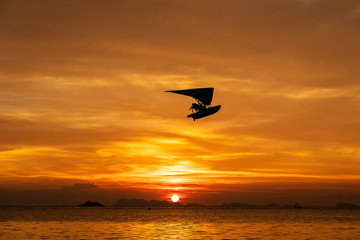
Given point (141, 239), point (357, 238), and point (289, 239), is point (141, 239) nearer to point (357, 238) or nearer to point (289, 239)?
point (289, 239)

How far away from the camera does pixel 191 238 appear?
68.2 meters

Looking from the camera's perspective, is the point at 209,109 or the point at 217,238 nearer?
the point at 209,109

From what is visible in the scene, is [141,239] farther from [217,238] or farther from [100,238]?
[217,238]

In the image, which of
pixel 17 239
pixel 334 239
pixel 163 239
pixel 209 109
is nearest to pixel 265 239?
pixel 334 239

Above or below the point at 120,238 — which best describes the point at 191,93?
above

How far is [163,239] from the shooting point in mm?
65812

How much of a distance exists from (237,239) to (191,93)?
2858cm

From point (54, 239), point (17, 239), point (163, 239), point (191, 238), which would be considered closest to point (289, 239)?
point (191, 238)

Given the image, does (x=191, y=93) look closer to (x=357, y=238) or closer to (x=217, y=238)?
(x=217, y=238)

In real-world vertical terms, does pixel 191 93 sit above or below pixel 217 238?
above

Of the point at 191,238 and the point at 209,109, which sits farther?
the point at 191,238

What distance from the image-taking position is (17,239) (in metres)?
64.2

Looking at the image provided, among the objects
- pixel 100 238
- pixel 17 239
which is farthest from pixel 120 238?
pixel 17 239

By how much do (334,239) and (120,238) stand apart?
3649 cm
